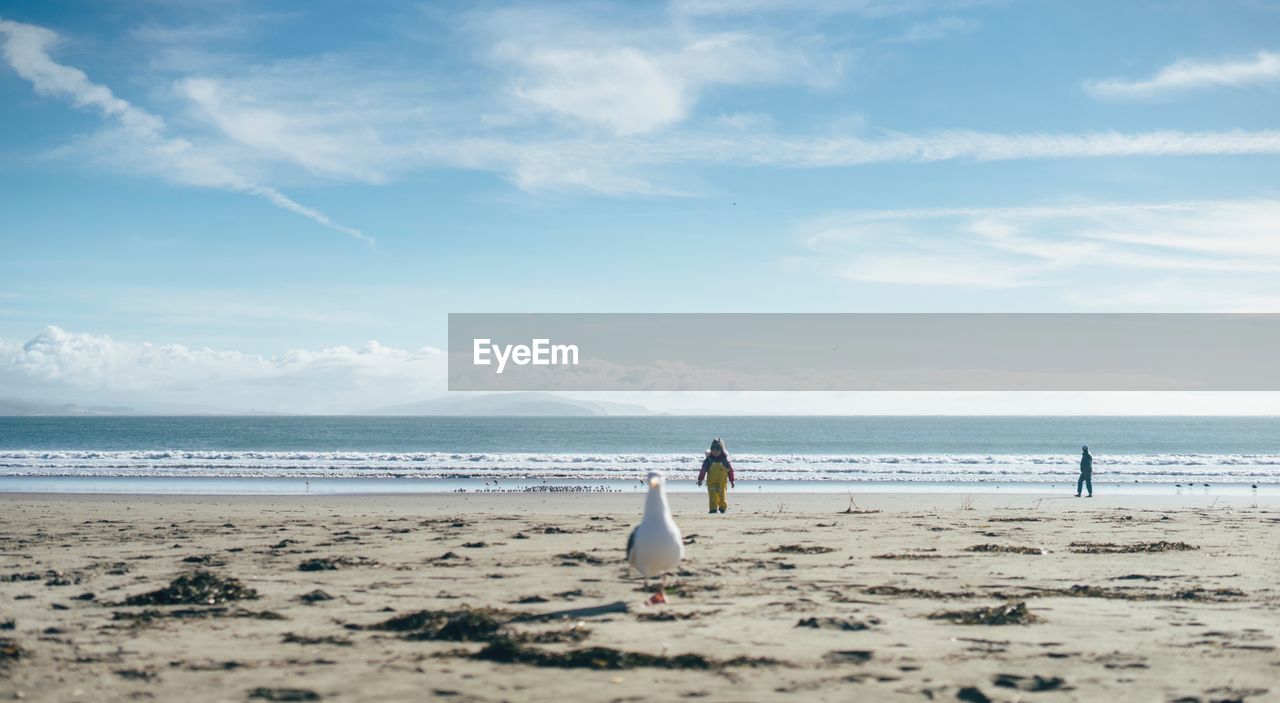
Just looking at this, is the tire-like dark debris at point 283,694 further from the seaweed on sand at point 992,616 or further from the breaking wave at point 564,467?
the breaking wave at point 564,467

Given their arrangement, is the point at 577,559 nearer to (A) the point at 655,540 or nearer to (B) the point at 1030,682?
(A) the point at 655,540

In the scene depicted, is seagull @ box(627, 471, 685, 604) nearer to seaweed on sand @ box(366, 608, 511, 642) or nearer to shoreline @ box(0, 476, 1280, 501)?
seaweed on sand @ box(366, 608, 511, 642)

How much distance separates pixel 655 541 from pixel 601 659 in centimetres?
209

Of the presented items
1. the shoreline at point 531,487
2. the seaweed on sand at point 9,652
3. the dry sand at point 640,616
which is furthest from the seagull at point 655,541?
the shoreline at point 531,487

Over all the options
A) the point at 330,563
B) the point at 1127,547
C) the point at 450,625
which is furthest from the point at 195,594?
the point at 1127,547

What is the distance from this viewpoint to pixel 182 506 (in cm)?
2103

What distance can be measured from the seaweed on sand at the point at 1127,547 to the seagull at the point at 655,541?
6.57m

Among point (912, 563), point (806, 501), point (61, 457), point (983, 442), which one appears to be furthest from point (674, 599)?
point (983, 442)

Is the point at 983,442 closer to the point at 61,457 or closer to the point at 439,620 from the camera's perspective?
the point at 61,457

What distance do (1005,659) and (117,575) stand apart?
861 cm

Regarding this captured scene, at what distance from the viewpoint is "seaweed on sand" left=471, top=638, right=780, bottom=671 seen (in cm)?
630

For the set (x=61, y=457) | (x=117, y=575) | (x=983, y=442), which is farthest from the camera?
(x=983, y=442)

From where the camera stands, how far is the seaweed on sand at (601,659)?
20.7 feet

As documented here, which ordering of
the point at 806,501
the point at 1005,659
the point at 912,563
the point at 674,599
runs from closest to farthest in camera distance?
the point at 1005,659 < the point at 674,599 < the point at 912,563 < the point at 806,501
